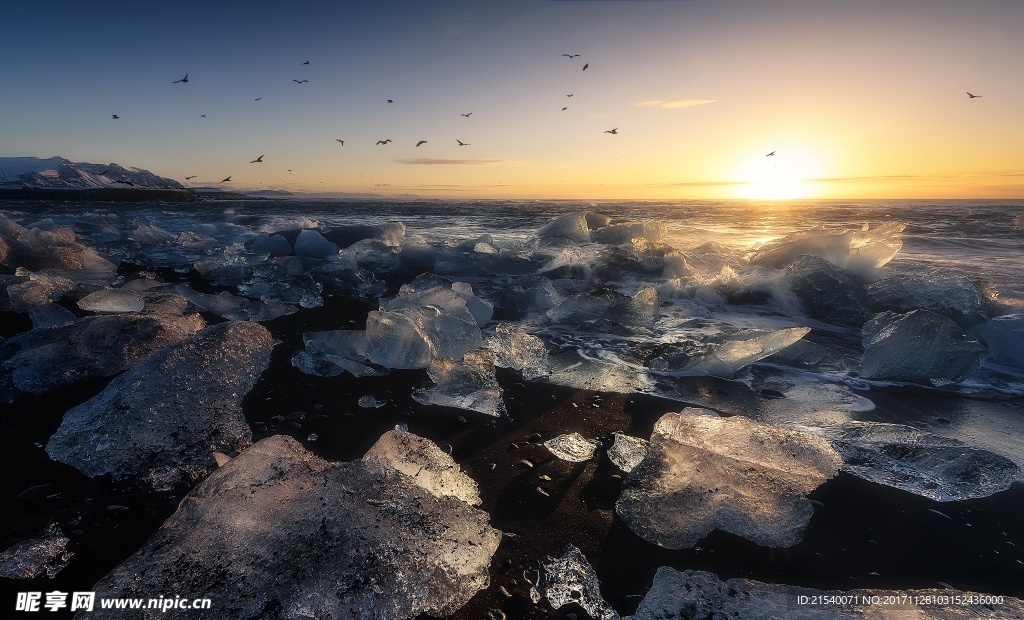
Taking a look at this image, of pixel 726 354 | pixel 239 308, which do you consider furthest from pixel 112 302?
pixel 726 354

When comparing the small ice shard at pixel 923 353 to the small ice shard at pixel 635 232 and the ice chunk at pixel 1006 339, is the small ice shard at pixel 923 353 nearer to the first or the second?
the ice chunk at pixel 1006 339

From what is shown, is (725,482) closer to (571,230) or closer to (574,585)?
(574,585)

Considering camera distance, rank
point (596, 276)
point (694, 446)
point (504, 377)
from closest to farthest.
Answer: point (694, 446) < point (504, 377) < point (596, 276)

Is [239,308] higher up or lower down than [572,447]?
higher up

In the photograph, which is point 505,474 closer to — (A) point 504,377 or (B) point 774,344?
(A) point 504,377

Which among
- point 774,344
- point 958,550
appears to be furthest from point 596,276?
point 958,550

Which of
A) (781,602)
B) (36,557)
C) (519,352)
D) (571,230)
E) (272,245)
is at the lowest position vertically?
(781,602)

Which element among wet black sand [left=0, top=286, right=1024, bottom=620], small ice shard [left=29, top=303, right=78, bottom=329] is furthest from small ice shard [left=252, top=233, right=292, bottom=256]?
wet black sand [left=0, top=286, right=1024, bottom=620]
